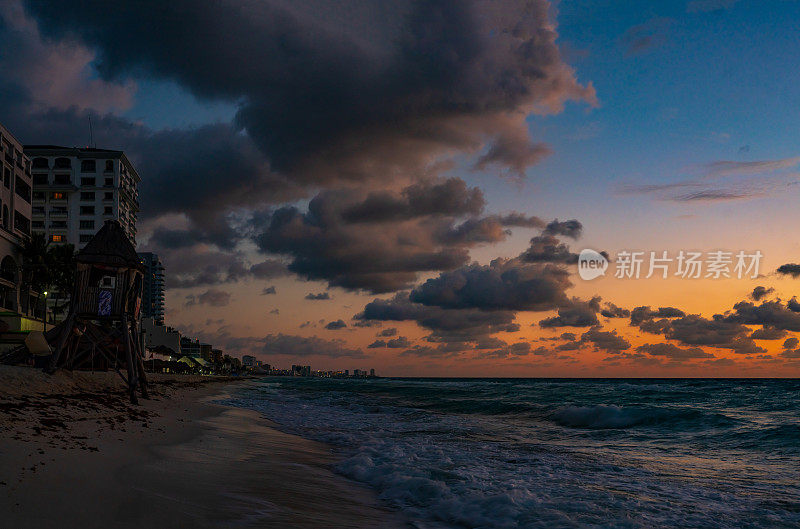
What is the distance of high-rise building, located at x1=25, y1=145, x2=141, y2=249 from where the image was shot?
109 metres

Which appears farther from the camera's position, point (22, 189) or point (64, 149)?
point (64, 149)

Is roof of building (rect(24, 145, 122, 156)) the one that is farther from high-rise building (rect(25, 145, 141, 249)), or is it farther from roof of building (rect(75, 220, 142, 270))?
roof of building (rect(75, 220, 142, 270))

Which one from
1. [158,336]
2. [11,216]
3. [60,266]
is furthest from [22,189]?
[158,336]

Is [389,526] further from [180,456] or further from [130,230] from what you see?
[130,230]

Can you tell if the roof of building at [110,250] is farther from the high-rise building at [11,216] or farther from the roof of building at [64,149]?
the roof of building at [64,149]

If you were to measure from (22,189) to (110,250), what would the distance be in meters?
53.0

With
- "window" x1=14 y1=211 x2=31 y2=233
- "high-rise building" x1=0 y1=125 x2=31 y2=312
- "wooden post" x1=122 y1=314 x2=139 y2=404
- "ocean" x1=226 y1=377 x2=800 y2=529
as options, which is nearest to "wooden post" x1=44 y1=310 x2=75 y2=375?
"wooden post" x1=122 y1=314 x2=139 y2=404

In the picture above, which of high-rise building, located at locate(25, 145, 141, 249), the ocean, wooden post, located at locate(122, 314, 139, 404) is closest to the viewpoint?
the ocean

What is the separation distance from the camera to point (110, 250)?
71.6 ft

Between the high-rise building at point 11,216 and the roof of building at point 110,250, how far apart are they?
44015 millimetres

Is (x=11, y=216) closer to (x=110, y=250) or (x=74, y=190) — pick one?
(x=110, y=250)

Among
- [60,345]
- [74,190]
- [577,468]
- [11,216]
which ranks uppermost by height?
[74,190]

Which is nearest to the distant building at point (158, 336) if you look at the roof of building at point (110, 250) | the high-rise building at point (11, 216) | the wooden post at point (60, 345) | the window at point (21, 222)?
the window at point (21, 222)

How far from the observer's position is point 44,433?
31.8 feet
